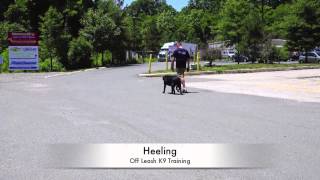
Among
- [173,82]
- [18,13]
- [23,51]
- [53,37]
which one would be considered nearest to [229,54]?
[18,13]

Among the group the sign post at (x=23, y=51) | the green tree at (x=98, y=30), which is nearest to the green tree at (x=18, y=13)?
the green tree at (x=98, y=30)

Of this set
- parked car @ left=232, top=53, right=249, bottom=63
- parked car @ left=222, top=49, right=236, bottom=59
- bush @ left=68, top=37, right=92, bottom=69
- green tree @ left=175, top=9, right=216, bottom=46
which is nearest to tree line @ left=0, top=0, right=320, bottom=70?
→ bush @ left=68, top=37, right=92, bottom=69

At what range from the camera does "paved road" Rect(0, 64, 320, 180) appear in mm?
7617

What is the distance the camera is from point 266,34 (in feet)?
155

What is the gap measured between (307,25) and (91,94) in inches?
1366

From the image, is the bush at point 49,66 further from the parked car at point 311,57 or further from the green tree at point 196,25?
the green tree at point 196,25

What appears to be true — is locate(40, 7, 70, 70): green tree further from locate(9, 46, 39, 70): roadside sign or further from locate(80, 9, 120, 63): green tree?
locate(80, 9, 120, 63): green tree

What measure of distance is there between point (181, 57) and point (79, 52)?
29.0m

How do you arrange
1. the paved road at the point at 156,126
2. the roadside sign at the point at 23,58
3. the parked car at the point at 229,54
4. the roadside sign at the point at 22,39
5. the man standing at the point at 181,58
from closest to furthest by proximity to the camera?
the paved road at the point at 156,126
the man standing at the point at 181,58
the roadside sign at the point at 22,39
the roadside sign at the point at 23,58
the parked car at the point at 229,54

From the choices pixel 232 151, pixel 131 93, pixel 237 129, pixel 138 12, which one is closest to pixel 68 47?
pixel 131 93

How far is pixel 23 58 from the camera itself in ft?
140

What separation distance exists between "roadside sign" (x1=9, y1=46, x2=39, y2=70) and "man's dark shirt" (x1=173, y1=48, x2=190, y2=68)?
2302 centimetres

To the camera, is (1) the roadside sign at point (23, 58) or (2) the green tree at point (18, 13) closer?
(1) the roadside sign at point (23, 58)

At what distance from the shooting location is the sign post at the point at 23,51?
138ft
